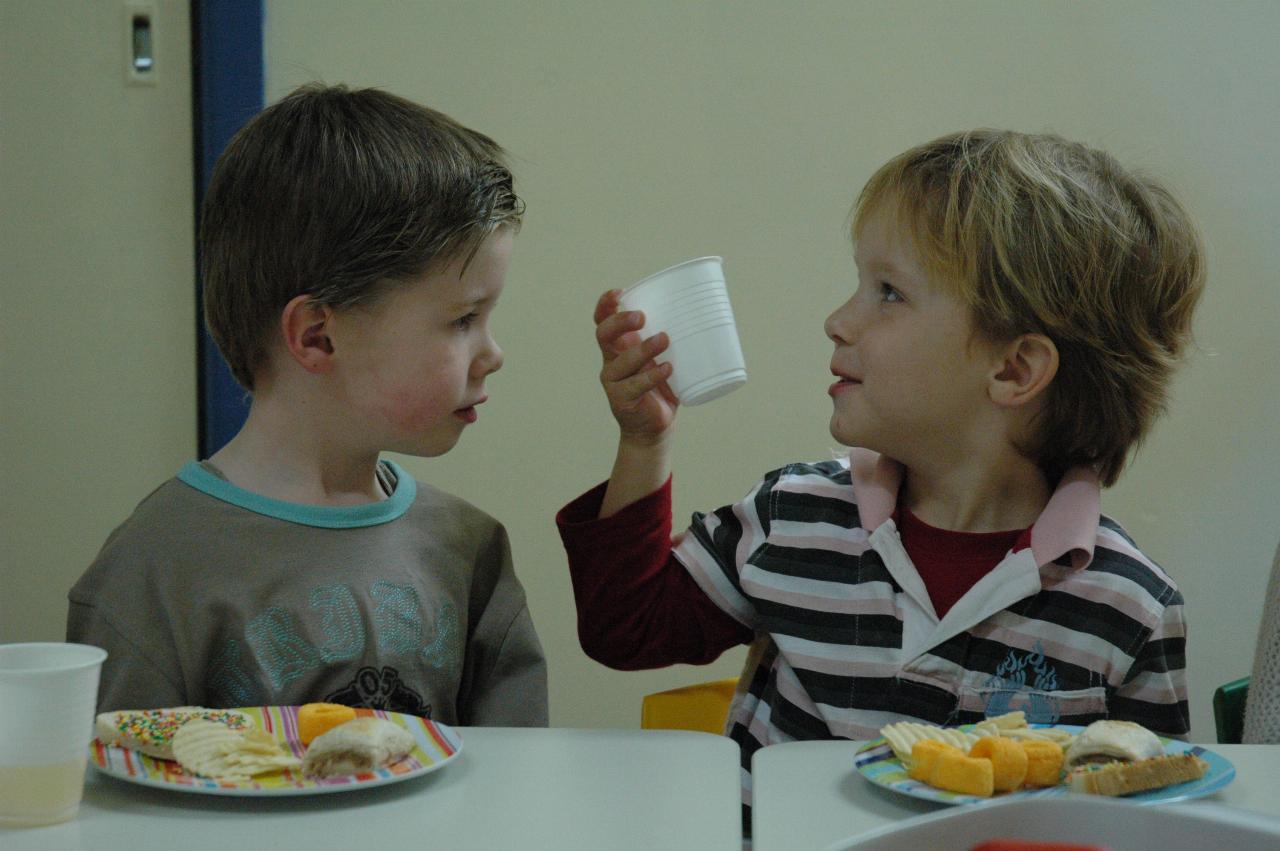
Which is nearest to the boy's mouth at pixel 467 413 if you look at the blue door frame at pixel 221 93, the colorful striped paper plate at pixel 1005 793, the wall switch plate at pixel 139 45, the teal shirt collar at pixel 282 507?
the teal shirt collar at pixel 282 507

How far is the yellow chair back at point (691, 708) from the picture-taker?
1194 mm

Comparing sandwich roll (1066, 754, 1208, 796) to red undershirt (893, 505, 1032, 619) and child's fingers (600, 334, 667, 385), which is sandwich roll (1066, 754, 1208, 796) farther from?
child's fingers (600, 334, 667, 385)

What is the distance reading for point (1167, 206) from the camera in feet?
3.75

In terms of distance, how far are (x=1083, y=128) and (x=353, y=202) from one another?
4.14 ft

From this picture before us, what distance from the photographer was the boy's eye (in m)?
1.14

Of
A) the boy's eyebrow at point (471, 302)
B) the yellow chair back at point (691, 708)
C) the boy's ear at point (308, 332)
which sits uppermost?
the boy's eyebrow at point (471, 302)

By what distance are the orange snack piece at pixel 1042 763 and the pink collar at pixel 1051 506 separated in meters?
0.32

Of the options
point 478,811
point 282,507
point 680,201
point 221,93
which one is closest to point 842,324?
point 282,507

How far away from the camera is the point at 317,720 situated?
0.77 metres

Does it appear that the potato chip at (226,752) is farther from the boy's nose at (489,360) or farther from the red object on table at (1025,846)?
the boy's nose at (489,360)

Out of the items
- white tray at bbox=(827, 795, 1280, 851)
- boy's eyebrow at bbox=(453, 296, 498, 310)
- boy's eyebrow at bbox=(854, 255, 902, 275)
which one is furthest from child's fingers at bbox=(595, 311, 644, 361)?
white tray at bbox=(827, 795, 1280, 851)

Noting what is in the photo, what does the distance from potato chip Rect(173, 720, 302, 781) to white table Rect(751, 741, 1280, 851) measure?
0.87ft

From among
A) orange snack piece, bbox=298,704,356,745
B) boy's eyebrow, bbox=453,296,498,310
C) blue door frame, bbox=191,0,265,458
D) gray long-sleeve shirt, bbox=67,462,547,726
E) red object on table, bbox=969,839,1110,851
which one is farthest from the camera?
blue door frame, bbox=191,0,265,458

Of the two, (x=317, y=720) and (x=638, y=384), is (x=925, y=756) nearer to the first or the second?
(x=317, y=720)
